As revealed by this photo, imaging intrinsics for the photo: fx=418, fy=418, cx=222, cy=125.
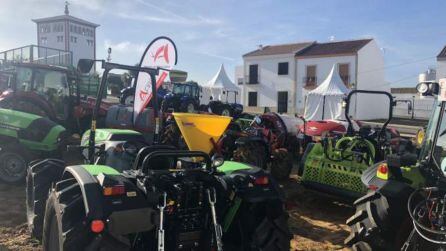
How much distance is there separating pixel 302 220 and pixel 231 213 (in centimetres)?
283

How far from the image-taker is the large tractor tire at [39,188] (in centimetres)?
442

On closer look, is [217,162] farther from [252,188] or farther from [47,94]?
[47,94]

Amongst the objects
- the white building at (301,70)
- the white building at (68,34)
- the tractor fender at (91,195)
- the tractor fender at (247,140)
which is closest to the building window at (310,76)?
the white building at (301,70)

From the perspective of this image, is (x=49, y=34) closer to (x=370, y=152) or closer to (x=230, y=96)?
(x=230, y=96)

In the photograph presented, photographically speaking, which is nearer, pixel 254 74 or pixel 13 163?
pixel 13 163

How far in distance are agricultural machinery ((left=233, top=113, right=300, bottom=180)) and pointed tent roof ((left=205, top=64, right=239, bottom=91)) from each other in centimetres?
2072

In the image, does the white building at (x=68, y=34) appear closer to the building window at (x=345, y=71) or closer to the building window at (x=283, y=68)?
the building window at (x=283, y=68)

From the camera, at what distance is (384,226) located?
3.64 m

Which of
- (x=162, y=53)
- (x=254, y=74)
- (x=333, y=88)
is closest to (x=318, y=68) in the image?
(x=254, y=74)

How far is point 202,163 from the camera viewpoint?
3.85 m

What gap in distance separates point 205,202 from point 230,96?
35067mm

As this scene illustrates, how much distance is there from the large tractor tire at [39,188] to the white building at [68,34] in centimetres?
3994

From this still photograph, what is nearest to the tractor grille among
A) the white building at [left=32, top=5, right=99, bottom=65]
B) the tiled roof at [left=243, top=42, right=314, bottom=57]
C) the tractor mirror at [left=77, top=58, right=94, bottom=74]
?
the tractor mirror at [left=77, top=58, right=94, bottom=74]

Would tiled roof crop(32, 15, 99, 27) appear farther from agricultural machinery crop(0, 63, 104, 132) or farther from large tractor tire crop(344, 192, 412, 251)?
large tractor tire crop(344, 192, 412, 251)
